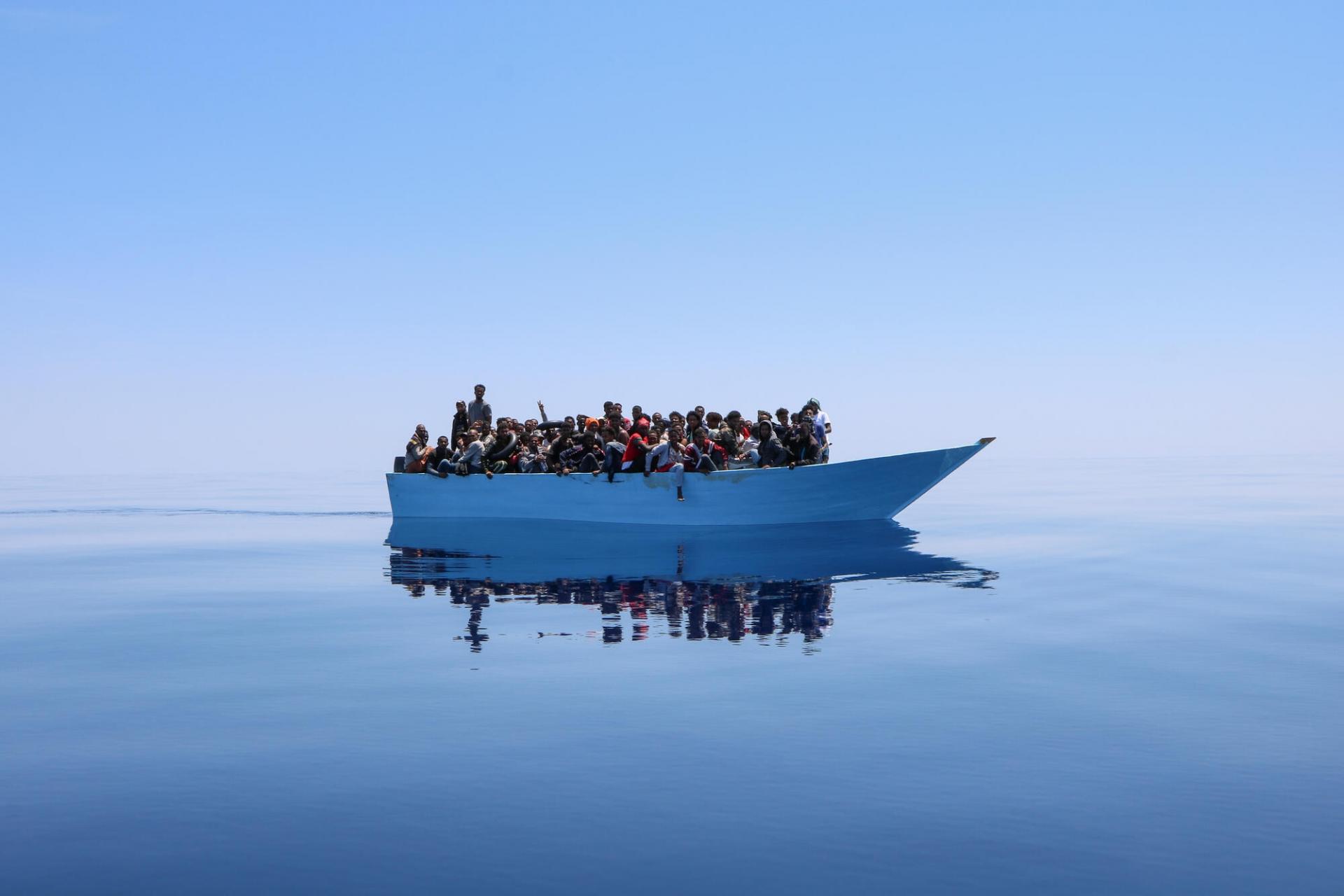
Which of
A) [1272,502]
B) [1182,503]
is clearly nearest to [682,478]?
[1182,503]

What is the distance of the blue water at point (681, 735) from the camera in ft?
19.8

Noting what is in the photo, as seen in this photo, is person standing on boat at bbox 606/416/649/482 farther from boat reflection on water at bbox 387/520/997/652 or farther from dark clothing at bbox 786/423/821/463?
dark clothing at bbox 786/423/821/463

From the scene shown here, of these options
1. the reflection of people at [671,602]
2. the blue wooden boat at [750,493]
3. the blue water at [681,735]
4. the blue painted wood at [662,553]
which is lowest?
the blue water at [681,735]

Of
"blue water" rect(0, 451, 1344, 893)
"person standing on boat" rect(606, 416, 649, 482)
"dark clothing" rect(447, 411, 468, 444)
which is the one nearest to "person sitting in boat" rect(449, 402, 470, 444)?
"dark clothing" rect(447, 411, 468, 444)

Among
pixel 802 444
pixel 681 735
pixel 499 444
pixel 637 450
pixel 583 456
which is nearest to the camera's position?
pixel 681 735

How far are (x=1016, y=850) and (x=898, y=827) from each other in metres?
0.72

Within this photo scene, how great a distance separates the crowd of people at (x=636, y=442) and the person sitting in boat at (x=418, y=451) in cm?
174

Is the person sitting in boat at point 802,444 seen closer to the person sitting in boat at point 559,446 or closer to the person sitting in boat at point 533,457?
the person sitting in boat at point 559,446

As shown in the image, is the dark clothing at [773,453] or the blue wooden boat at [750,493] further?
the blue wooden boat at [750,493]

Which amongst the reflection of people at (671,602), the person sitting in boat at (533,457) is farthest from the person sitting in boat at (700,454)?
the reflection of people at (671,602)

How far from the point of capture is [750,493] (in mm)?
29281

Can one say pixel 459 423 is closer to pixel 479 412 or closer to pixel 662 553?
pixel 479 412

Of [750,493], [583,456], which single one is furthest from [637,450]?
[750,493]

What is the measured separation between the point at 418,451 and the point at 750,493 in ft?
43.6
